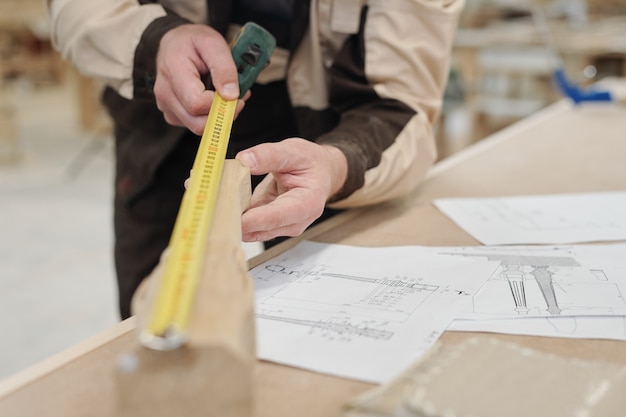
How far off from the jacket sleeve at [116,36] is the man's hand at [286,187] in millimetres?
237

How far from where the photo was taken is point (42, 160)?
11.4 feet

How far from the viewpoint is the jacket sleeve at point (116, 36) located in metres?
0.79

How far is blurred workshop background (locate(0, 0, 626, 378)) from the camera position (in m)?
1.97

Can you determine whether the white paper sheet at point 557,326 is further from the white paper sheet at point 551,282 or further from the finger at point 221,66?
the finger at point 221,66

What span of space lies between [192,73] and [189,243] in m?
0.33

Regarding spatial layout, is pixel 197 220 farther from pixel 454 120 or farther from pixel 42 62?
pixel 42 62

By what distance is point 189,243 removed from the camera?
42 centimetres

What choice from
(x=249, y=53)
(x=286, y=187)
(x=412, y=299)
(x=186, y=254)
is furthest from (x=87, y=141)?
(x=186, y=254)

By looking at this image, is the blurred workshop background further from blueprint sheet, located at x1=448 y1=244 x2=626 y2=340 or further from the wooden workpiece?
the wooden workpiece

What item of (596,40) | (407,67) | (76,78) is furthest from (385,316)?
(76,78)

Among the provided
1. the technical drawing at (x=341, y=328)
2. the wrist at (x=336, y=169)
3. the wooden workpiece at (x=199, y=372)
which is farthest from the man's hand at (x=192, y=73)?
the wooden workpiece at (x=199, y=372)

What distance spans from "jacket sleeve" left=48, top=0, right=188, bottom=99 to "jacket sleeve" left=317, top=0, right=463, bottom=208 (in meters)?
0.22

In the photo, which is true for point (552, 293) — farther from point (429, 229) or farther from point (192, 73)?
point (192, 73)

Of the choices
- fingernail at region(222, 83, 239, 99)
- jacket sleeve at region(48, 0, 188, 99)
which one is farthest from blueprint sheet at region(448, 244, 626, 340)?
jacket sleeve at region(48, 0, 188, 99)
